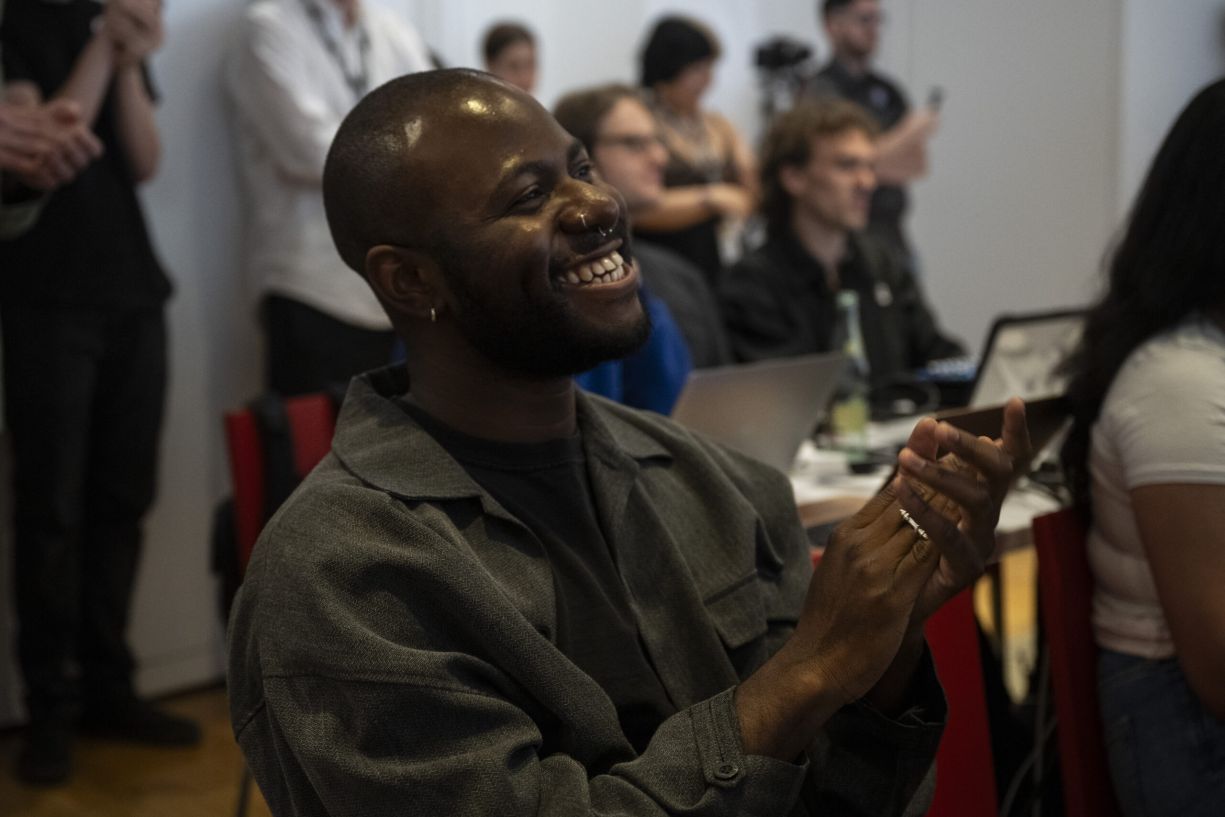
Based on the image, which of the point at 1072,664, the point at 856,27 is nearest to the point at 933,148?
the point at 856,27

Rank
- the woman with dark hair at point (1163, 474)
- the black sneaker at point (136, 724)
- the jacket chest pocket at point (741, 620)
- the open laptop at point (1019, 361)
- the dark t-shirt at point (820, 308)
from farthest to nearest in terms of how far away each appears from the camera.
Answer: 1. the dark t-shirt at point (820, 308)
2. the black sneaker at point (136, 724)
3. the open laptop at point (1019, 361)
4. the woman with dark hair at point (1163, 474)
5. the jacket chest pocket at point (741, 620)

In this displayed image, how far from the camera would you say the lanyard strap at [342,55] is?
334 cm

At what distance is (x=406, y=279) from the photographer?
4.02 ft

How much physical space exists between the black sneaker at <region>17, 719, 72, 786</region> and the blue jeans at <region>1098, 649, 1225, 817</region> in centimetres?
221

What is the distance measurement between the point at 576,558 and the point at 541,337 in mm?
200

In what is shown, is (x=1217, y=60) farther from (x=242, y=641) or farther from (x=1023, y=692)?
(x=242, y=641)

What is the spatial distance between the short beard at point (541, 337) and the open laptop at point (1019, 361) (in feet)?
4.01

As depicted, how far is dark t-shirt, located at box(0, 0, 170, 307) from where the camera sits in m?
2.86

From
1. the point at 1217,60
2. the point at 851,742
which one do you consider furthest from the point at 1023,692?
the point at 1217,60

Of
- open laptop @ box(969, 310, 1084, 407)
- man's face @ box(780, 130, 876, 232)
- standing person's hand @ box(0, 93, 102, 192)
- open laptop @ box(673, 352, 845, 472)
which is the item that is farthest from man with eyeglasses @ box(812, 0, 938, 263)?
standing person's hand @ box(0, 93, 102, 192)

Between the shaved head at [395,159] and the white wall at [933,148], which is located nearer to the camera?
the shaved head at [395,159]

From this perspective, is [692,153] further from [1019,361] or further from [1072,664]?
[1072,664]

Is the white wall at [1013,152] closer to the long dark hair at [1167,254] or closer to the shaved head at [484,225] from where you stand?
the long dark hair at [1167,254]

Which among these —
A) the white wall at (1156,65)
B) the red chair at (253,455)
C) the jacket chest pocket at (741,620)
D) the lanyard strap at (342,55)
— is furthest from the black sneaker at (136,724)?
the white wall at (1156,65)
